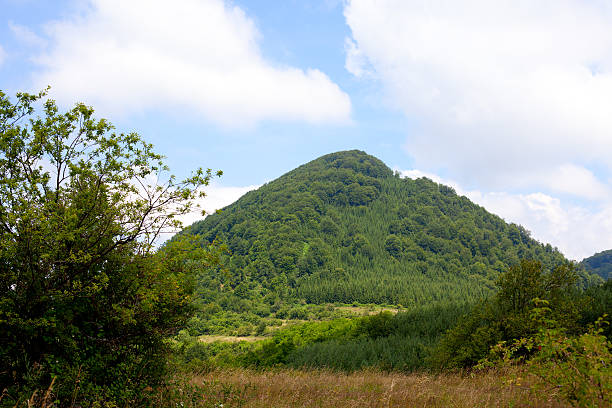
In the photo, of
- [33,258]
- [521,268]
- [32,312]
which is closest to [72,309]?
[32,312]

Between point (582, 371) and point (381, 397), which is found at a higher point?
point (582, 371)

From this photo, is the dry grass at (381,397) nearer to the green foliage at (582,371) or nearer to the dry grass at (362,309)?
the green foliage at (582,371)

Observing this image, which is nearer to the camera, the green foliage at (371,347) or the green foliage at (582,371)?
the green foliage at (582,371)

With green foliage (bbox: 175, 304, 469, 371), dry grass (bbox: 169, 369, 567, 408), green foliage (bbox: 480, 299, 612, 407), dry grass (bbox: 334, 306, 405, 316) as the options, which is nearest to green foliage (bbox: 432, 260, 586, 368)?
dry grass (bbox: 169, 369, 567, 408)

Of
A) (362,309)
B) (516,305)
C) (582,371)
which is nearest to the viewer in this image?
(582,371)

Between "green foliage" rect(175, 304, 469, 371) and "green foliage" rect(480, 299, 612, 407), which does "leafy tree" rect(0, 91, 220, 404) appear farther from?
"green foliage" rect(175, 304, 469, 371)

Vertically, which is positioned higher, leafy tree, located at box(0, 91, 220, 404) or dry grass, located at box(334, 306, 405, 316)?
leafy tree, located at box(0, 91, 220, 404)

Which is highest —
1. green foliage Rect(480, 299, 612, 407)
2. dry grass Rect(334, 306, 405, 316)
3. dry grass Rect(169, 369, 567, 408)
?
green foliage Rect(480, 299, 612, 407)

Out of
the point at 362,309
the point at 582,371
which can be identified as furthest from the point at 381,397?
the point at 362,309

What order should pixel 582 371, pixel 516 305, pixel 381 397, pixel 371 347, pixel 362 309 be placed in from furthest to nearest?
pixel 362 309, pixel 371 347, pixel 516 305, pixel 381 397, pixel 582 371

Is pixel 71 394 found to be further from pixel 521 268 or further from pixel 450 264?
pixel 450 264

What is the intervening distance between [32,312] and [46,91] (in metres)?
5.16

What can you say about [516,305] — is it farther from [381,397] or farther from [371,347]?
[371,347]

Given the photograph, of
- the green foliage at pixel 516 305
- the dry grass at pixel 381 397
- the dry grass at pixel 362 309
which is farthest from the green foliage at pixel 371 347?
the dry grass at pixel 362 309
